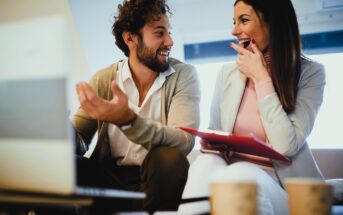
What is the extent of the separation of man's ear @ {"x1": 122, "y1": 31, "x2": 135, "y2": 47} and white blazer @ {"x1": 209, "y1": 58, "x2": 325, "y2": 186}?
0.52 meters

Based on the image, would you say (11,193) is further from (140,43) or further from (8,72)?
(140,43)

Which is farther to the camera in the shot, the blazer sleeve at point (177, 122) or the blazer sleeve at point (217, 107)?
the blazer sleeve at point (217, 107)

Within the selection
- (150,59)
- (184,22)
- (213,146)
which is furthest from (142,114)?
(184,22)

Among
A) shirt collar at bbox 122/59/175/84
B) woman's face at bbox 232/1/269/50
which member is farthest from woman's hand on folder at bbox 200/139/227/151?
woman's face at bbox 232/1/269/50

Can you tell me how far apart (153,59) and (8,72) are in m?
0.98

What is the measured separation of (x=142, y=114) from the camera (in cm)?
140

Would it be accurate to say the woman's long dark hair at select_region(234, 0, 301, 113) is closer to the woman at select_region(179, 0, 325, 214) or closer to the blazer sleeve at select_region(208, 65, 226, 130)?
the woman at select_region(179, 0, 325, 214)

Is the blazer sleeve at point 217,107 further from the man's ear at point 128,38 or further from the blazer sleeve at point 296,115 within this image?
the man's ear at point 128,38

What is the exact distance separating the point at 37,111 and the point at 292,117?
2.92ft

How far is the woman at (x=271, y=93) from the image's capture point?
115 centimetres

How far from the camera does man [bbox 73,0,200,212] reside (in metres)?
1.02

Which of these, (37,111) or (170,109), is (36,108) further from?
(170,109)

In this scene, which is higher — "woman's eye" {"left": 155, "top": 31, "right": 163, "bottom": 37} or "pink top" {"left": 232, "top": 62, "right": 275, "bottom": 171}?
"woman's eye" {"left": 155, "top": 31, "right": 163, "bottom": 37}

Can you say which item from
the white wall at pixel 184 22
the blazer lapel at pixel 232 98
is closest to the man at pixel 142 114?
the blazer lapel at pixel 232 98
